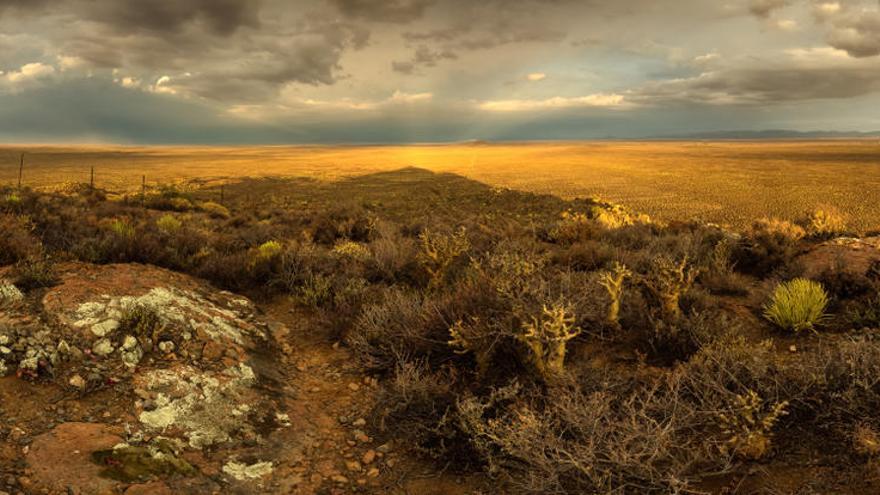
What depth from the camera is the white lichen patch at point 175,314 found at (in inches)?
205

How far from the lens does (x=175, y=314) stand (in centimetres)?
581

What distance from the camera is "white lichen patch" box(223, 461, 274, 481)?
375cm

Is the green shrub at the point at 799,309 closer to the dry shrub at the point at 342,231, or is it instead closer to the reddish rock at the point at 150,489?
the reddish rock at the point at 150,489

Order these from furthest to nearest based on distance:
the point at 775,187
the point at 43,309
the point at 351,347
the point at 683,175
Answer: the point at 683,175 → the point at 775,187 → the point at 351,347 → the point at 43,309

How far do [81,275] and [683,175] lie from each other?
192ft

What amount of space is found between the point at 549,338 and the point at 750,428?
1.62 m

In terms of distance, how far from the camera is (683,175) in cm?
5538

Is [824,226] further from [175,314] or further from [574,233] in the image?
[175,314]

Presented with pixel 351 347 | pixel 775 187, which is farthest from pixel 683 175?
pixel 351 347

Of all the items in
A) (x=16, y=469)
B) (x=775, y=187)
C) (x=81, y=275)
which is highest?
(x=775, y=187)

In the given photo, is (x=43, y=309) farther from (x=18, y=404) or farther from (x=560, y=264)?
(x=560, y=264)

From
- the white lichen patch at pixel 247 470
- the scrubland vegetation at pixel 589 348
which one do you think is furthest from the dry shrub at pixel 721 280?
the white lichen patch at pixel 247 470

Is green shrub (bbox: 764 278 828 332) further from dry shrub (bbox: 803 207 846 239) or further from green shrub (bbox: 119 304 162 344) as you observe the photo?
dry shrub (bbox: 803 207 846 239)

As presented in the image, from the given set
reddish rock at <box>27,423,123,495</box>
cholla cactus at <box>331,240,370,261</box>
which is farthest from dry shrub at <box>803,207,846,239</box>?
reddish rock at <box>27,423,123,495</box>
